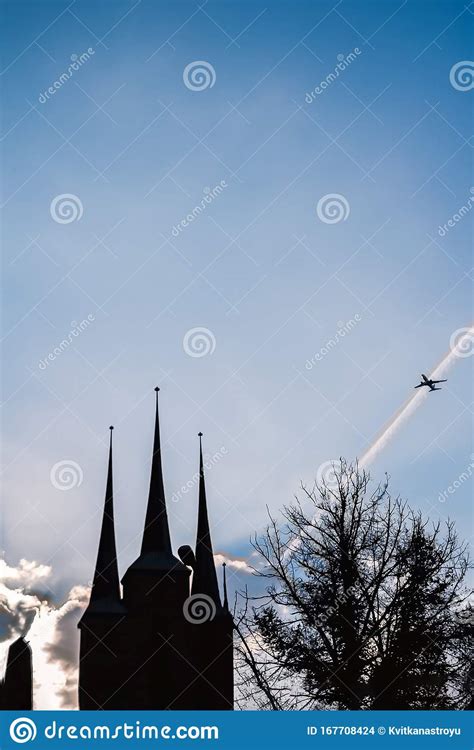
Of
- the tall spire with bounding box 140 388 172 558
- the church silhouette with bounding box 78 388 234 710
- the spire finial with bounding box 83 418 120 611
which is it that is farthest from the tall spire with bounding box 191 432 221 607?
the spire finial with bounding box 83 418 120 611

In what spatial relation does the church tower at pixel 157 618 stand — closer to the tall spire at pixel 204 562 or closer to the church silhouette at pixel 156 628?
the church silhouette at pixel 156 628

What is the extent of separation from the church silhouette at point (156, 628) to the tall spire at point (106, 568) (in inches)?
2.1

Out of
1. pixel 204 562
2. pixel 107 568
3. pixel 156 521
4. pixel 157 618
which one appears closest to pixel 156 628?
pixel 157 618

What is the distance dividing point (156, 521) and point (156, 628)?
18.7 ft

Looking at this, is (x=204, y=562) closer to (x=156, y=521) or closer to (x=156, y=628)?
(x=156, y=521)

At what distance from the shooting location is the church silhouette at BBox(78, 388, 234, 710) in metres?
49.7

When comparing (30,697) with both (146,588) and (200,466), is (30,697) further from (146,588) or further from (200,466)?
(200,466)

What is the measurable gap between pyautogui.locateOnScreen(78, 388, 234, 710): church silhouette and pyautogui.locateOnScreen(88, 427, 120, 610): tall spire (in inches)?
2.1

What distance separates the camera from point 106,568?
53250 mm

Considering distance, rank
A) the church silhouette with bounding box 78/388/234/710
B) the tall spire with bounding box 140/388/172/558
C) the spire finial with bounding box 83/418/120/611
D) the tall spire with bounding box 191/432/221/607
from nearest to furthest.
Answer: the church silhouette with bounding box 78/388/234/710 < the spire finial with bounding box 83/418/120/611 < the tall spire with bounding box 191/432/221/607 < the tall spire with bounding box 140/388/172/558

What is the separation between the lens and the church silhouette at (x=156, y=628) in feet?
163

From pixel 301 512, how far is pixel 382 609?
373 cm

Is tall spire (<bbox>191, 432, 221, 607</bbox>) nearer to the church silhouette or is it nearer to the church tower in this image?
the church silhouette

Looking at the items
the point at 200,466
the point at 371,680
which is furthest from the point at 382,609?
the point at 200,466
